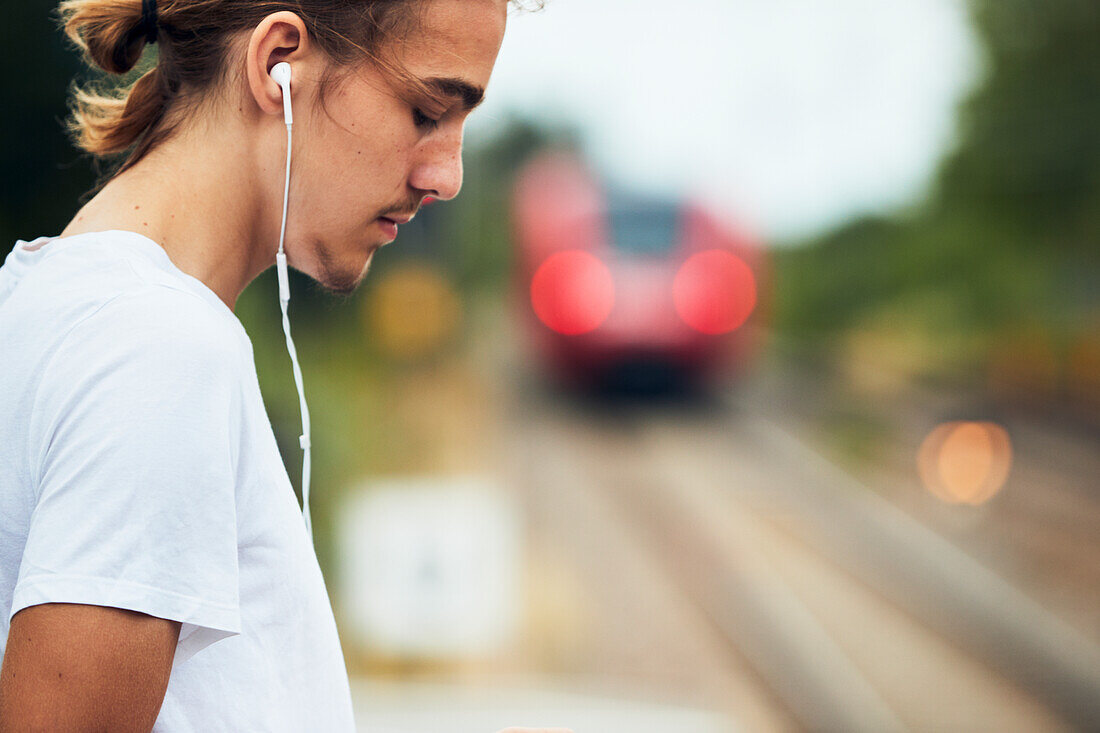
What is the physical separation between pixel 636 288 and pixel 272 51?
9.50m

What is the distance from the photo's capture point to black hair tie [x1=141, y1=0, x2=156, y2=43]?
141 cm

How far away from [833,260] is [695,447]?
1580 centimetres

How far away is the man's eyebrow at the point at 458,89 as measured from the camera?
1.35m

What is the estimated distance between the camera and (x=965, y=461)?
30.0 feet

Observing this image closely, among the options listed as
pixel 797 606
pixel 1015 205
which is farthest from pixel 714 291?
pixel 1015 205

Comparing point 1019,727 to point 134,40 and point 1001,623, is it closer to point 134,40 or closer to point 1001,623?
point 1001,623

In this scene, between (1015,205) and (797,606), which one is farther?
(1015,205)

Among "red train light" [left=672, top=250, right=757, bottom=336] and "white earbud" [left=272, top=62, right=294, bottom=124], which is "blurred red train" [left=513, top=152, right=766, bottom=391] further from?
"white earbud" [left=272, top=62, right=294, bottom=124]

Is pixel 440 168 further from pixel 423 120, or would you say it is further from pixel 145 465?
pixel 145 465

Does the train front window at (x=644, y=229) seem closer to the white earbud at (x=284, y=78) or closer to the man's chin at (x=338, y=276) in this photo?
the man's chin at (x=338, y=276)

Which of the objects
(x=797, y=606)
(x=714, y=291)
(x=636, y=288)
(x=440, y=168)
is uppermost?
(x=714, y=291)

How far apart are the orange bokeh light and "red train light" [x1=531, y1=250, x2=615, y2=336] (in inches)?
139

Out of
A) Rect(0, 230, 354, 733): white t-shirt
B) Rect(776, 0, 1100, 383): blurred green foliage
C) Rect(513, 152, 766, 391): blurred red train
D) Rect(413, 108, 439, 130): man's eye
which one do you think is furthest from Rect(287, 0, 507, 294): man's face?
Rect(776, 0, 1100, 383): blurred green foliage

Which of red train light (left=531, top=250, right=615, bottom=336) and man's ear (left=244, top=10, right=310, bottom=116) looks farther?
red train light (left=531, top=250, right=615, bottom=336)
